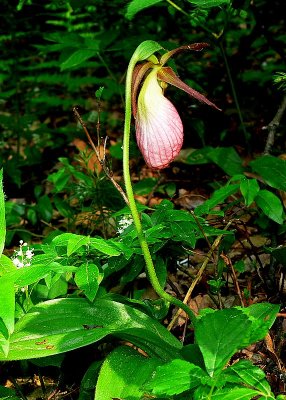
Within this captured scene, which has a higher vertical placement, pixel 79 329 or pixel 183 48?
pixel 183 48

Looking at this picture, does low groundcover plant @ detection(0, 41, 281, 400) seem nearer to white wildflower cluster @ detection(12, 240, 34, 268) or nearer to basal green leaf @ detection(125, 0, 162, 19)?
white wildflower cluster @ detection(12, 240, 34, 268)

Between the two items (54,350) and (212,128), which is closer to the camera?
(54,350)

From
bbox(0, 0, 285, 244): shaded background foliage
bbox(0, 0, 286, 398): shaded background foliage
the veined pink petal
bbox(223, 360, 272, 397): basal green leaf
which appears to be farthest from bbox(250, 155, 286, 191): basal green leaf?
bbox(223, 360, 272, 397): basal green leaf

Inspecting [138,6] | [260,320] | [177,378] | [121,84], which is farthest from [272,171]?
[121,84]

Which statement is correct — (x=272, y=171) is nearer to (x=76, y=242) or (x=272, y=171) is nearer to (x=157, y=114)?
(x=157, y=114)

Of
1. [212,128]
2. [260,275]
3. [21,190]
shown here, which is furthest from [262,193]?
[21,190]

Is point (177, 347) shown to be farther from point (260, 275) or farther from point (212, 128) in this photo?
point (212, 128)

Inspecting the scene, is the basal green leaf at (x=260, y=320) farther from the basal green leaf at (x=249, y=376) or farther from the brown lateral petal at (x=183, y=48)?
the brown lateral petal at (x=183, y=48)
